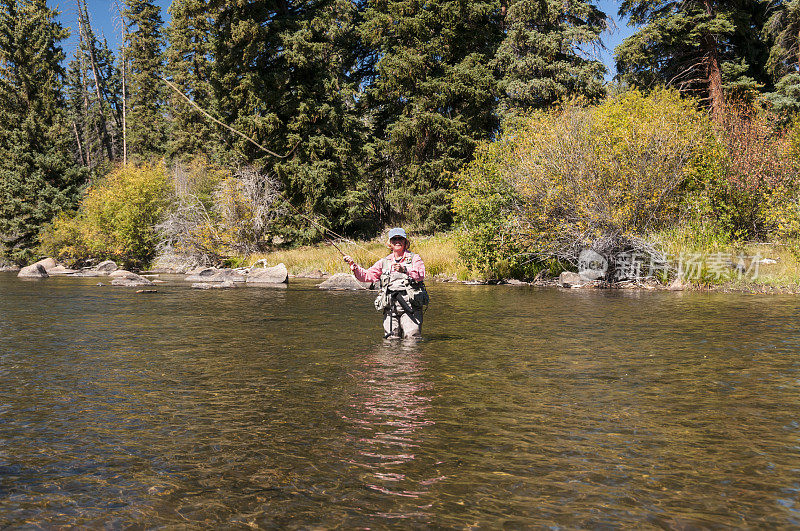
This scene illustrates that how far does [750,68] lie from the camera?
40.5 m

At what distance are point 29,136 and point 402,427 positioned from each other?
2142 inches

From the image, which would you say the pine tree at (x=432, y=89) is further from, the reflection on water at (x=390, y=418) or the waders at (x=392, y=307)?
the reflection on water at (x=390, y=418)

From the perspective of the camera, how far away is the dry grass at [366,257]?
31266mm

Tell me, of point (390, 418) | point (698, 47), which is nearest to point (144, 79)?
point (698, 47)

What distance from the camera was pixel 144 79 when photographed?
66000 millimetres

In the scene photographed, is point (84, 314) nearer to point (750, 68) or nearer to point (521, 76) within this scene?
point (521, 76)

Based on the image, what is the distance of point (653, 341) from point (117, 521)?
9.98 metres

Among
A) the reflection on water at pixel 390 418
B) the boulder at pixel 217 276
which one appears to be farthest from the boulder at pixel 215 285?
the reflection on water at pixel 390 418

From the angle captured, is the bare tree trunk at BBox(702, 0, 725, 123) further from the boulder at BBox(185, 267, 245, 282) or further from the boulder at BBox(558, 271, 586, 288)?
the boulder at BBox(185, 267, 245, 282)

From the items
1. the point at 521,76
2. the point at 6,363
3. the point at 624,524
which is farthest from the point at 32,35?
the point at 624,524

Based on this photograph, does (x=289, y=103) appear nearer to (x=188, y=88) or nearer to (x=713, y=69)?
(x=188, y=88)

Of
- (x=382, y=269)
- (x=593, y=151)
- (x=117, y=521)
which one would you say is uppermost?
(x=593, y=151)

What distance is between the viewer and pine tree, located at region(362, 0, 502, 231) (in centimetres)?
4222

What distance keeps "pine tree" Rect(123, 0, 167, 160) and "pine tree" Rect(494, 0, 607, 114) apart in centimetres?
3975
